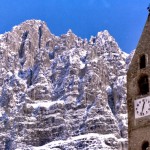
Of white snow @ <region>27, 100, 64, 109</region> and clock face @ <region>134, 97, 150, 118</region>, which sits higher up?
white snow @ <region>27, 100, 64, 109</region>

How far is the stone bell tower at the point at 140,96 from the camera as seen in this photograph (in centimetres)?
2345

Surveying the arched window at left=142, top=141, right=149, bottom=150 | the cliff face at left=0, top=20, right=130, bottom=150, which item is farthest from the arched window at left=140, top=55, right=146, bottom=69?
the cliff face at left=0, top=20, right=130, bottom=150

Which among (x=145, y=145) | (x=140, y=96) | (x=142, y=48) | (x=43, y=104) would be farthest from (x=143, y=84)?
(x=43, y=104)

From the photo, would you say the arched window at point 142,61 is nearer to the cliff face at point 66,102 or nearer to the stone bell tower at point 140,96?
the stone bell tower at point 140,96

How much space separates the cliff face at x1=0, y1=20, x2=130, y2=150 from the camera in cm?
Answer: 15800

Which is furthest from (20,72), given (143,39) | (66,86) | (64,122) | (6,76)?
(143,39)

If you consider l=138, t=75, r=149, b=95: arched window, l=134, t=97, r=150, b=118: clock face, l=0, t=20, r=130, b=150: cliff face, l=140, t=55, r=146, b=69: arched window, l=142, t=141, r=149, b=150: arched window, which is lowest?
l=142, t=141, r=149, b=150: arched window

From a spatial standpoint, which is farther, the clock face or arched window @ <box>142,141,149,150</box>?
the clock face

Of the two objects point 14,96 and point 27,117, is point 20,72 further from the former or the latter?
point 27,117

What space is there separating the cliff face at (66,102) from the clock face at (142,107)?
402 ft

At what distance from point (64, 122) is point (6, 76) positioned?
113 feet

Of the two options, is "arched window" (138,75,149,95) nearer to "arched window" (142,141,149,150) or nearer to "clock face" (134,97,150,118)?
"clock face" (134,97,150,118)

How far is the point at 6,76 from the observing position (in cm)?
19175

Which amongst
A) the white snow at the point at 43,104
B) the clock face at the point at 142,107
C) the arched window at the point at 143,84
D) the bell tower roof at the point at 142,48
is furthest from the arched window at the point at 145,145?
the white snow at the point at 43,104
